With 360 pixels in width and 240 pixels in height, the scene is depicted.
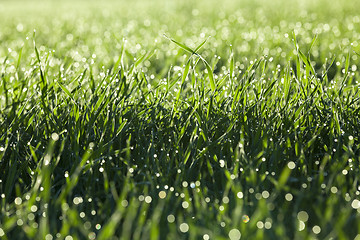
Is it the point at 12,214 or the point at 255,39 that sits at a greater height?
the point at 255,39

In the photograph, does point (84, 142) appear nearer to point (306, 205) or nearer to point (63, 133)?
point (63, 133)

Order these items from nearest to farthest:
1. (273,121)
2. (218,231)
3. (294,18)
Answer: (218,231), (273,121), (294,18)

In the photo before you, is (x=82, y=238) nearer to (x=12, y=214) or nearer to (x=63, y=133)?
(x=12, y=214)

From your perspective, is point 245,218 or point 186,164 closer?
point 245,218

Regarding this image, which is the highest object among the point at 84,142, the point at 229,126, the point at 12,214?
the point at 229,126

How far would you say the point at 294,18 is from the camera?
5191mm

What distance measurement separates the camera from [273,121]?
5.90 ft

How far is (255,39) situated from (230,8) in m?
2.87

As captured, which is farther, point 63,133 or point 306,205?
point 63,133

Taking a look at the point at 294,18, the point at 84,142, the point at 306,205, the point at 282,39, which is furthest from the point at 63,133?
the point at 294,18

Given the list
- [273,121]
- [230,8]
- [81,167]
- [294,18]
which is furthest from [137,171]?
[230,8]

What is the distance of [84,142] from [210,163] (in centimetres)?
49

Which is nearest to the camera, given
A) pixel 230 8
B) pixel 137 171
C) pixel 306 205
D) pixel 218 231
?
pixel 218 231

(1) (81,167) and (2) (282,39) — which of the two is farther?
(2) (282,39)
